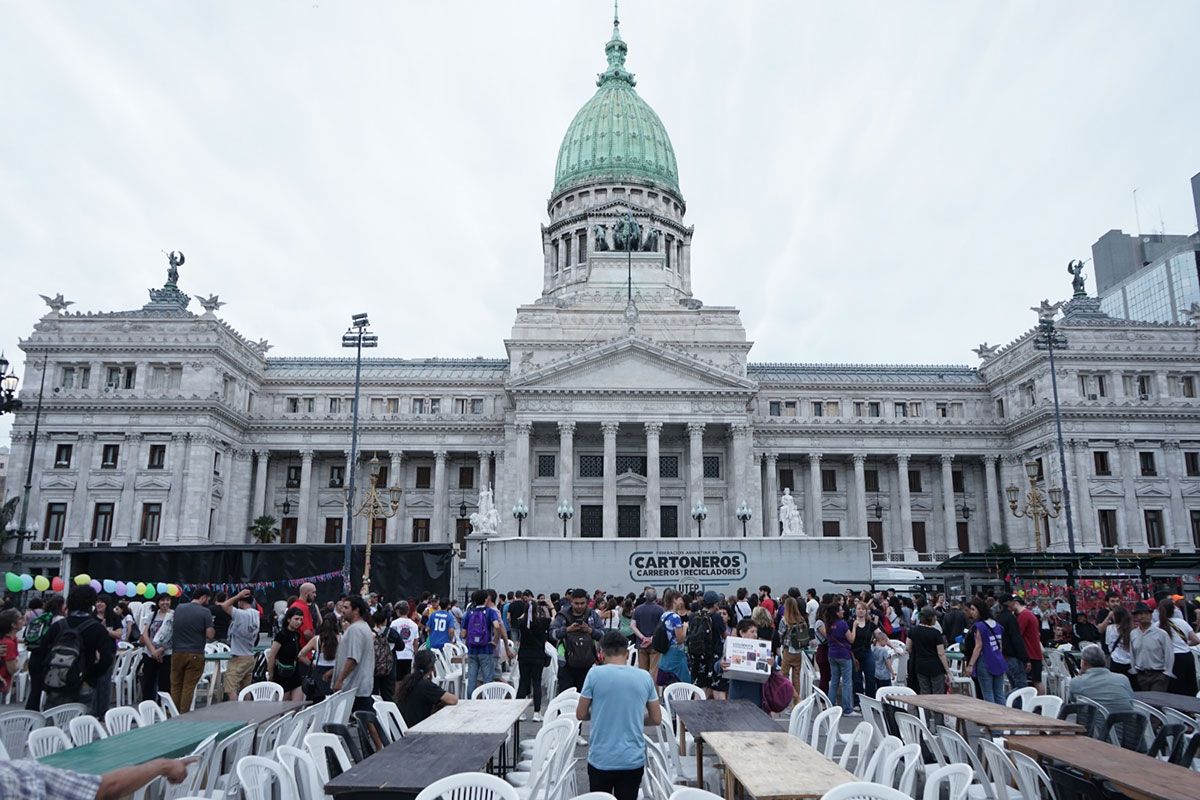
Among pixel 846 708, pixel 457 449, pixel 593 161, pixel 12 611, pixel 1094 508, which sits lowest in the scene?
pixel 846 708

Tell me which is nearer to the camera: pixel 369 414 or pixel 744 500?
pixel 744 500

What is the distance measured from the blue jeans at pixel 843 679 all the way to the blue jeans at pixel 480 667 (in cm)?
676

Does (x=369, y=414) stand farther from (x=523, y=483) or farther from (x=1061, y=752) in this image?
(x=1061, y=752)

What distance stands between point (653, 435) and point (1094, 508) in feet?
93.0

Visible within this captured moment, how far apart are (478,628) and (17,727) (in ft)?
26.4

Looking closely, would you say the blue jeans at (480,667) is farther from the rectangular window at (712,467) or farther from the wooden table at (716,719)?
the rectangular window at (712,467)

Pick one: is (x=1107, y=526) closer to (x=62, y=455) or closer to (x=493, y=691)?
(x=493, y=691)

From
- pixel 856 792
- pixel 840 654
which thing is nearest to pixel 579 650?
pixel 840 654

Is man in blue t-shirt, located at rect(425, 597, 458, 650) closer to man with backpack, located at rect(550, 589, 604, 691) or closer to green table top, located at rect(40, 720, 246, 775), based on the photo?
man with backpack, located at rect(550, 589, 604, 691)

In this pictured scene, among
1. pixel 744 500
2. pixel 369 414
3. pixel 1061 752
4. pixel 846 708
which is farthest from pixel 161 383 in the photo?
pixel 1061 752

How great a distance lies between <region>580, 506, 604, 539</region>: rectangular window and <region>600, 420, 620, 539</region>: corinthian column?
4.25 m

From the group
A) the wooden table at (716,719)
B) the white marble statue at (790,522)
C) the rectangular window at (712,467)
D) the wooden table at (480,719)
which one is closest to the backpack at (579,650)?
the wooden table at (480,719)

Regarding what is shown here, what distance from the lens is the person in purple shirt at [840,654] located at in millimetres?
16703

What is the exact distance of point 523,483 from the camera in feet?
177
